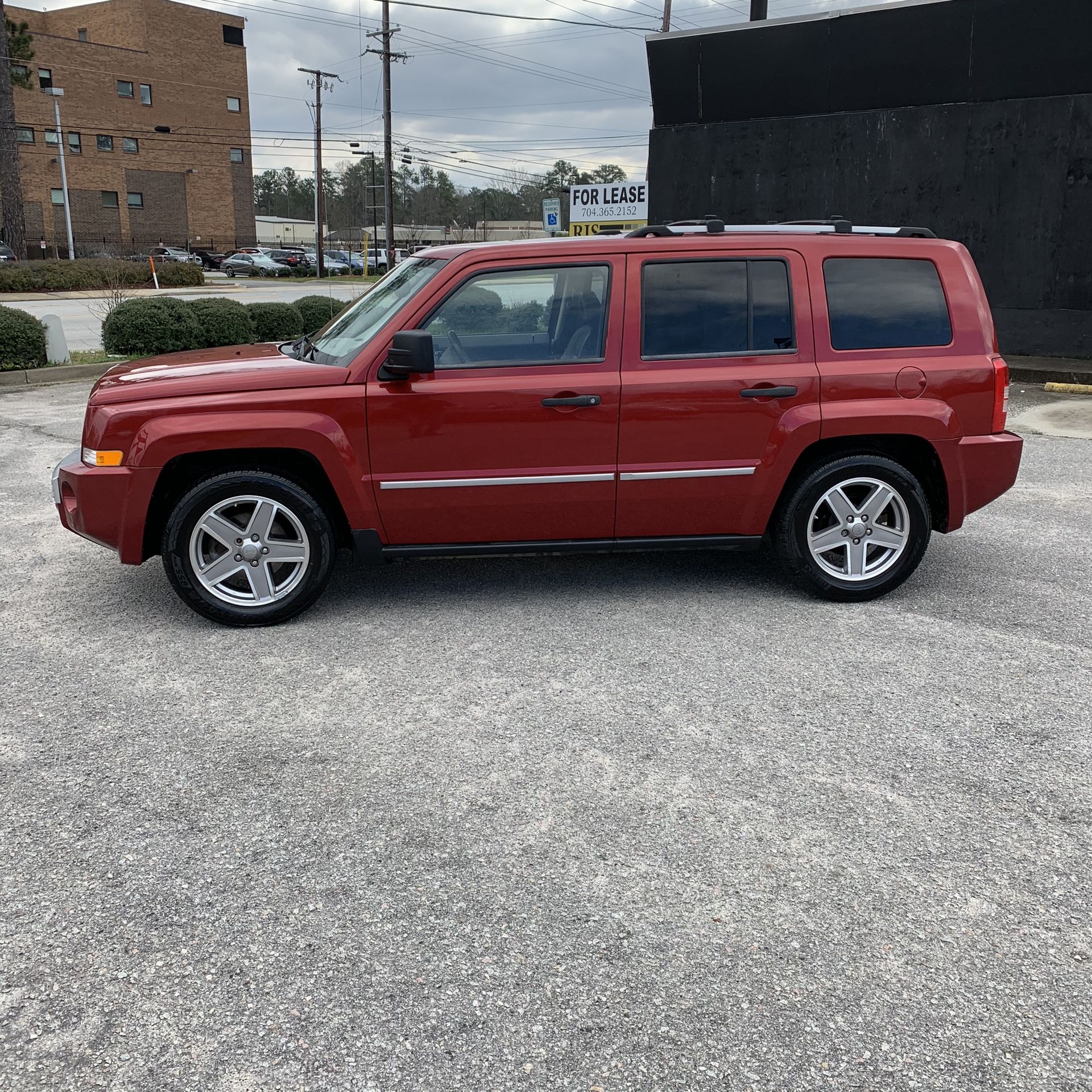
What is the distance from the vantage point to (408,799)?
3.51 m

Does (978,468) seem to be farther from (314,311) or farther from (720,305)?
(314,311)

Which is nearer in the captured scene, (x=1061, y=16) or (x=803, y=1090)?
(x=803, y=1090)

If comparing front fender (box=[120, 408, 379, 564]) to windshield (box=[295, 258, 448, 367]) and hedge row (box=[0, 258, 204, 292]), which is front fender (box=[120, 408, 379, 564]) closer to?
windshield (box=[295, 258, 448, 367])

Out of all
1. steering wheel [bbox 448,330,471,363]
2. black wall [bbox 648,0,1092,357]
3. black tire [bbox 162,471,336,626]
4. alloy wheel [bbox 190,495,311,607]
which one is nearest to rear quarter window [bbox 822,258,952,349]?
steering wheel [bbox 448,330,471,363]

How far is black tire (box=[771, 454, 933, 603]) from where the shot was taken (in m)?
5.25

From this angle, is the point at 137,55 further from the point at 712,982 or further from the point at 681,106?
the point at 712,982

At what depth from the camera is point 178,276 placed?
141 ft

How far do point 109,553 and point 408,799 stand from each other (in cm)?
371

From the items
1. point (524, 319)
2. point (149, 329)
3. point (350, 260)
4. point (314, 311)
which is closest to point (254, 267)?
point (350, 260)

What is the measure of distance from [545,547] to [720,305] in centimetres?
151

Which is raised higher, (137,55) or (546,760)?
(137,55)

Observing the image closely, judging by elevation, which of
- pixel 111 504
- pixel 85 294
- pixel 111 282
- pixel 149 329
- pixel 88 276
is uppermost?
pixel 88 276

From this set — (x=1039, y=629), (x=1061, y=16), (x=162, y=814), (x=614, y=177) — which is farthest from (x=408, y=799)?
(x=614, y=177)

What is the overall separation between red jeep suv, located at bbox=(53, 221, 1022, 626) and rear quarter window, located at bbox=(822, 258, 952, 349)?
11 millimetres
